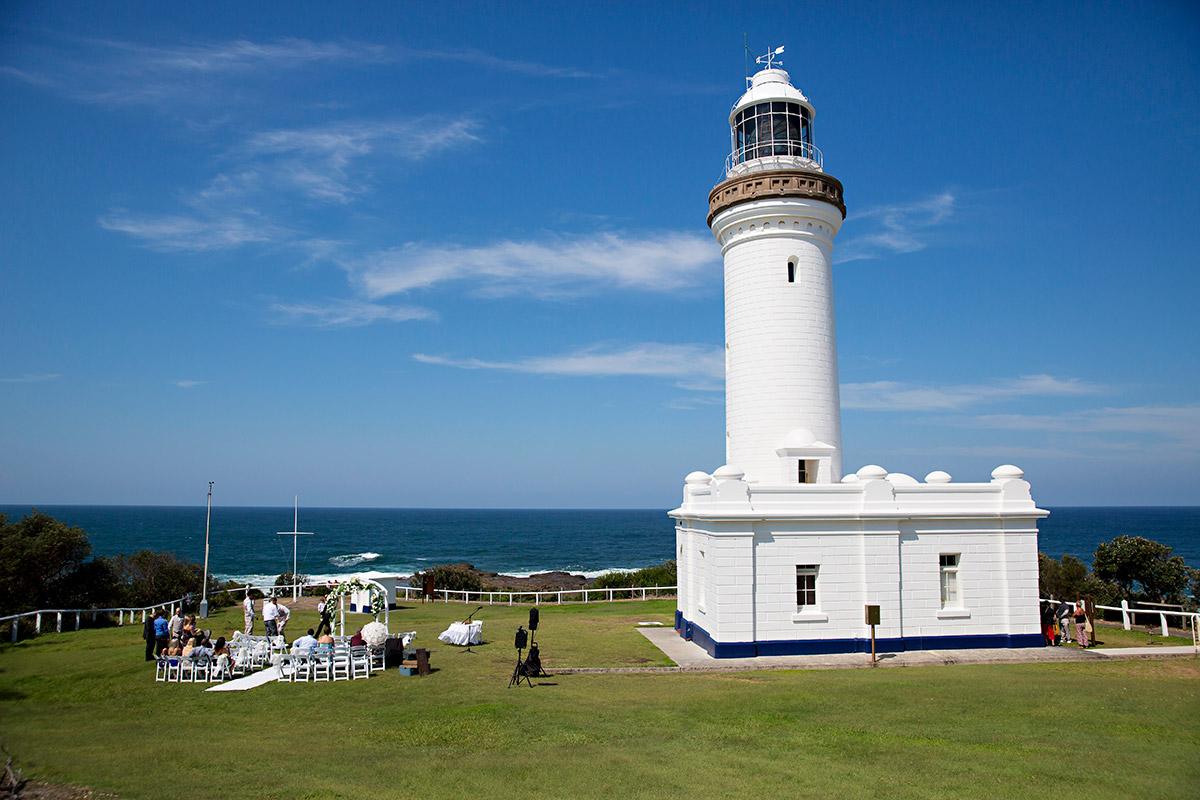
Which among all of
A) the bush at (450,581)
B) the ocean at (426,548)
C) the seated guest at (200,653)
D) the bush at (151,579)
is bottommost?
the ocean at (426,548)

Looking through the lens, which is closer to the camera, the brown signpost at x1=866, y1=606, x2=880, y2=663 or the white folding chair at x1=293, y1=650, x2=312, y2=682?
the white folding chair at x1=293, y1=650, x2=312, y2=682

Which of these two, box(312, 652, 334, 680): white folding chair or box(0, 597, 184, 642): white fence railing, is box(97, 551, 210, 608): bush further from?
box(312, 652, 334, 680): white folding chair

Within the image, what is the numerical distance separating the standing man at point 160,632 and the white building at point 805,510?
1228cm

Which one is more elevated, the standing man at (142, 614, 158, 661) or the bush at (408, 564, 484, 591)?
the standing man at (142, 614, 158, 661)

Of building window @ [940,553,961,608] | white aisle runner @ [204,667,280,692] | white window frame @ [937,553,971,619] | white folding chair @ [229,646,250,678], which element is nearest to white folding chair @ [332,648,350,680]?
white aisle runner @ [204,667,280,692]

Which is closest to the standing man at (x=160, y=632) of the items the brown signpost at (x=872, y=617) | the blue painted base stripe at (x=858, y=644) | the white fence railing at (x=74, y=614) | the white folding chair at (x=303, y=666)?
the white fence railing at (x=74, y=614)

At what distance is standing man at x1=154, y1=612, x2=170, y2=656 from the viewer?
51.9 feet

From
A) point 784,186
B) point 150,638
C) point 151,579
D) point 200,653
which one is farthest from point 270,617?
point 784,186

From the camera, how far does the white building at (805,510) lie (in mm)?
16797

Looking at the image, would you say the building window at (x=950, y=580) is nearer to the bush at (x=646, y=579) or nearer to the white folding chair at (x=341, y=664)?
the white folding chair at (x=341, y=664)

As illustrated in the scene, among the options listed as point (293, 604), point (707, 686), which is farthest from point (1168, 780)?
point (293, 604)

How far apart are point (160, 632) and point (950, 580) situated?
1835cm

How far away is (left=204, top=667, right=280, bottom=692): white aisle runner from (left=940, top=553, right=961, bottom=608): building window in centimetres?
1519

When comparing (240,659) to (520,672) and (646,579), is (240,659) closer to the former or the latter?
(520,672)
